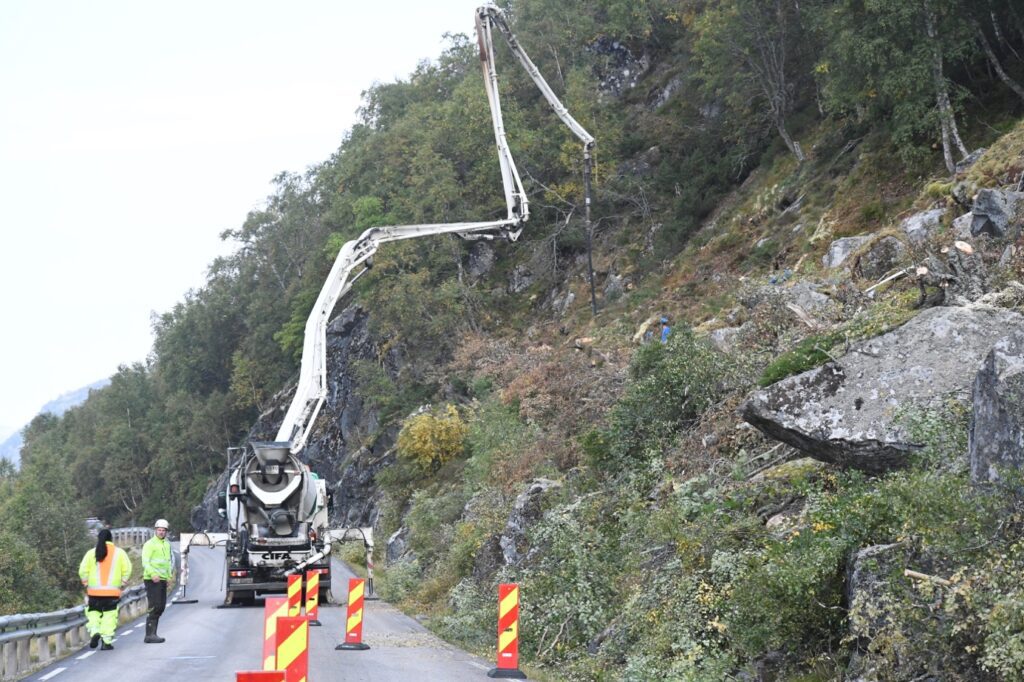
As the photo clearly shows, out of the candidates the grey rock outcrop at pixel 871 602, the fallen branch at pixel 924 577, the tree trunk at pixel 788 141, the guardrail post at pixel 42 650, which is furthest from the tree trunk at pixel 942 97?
the guardrail post at pixel 42 650

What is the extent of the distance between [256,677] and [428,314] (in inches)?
1546

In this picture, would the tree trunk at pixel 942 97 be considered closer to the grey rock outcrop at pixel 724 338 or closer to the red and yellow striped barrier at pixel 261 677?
the grey rock outcrop at pixel 724 338

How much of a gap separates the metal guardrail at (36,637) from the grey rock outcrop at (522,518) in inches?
286

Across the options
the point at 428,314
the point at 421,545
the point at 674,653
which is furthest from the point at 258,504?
the point at 428,314

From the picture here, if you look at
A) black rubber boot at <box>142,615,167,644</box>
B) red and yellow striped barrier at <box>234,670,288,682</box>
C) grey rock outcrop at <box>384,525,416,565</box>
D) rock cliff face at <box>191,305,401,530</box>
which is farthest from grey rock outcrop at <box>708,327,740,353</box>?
rock cliff face at <box>191,305,401,530</box>

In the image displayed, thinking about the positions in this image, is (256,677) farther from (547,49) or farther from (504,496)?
(547,49)

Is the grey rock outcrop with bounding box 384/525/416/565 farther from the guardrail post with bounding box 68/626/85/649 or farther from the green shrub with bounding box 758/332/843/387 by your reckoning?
the green shrub with bounding box 758/332/843/387

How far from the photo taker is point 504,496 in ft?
76.3

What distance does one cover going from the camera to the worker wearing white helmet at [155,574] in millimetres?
16188

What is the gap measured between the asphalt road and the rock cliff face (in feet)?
82.1

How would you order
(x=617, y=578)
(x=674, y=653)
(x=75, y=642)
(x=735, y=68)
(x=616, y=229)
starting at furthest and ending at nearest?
1. (x=616, y=229)
2. (x=735, y=68)
3. (x=75, y=642)
4. (x=617, y=578)
5. (x=674, y=653)

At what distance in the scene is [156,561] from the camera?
16203mm

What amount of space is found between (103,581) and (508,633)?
20.3ft

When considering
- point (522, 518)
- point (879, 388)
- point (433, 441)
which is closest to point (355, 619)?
point (522, 518)
